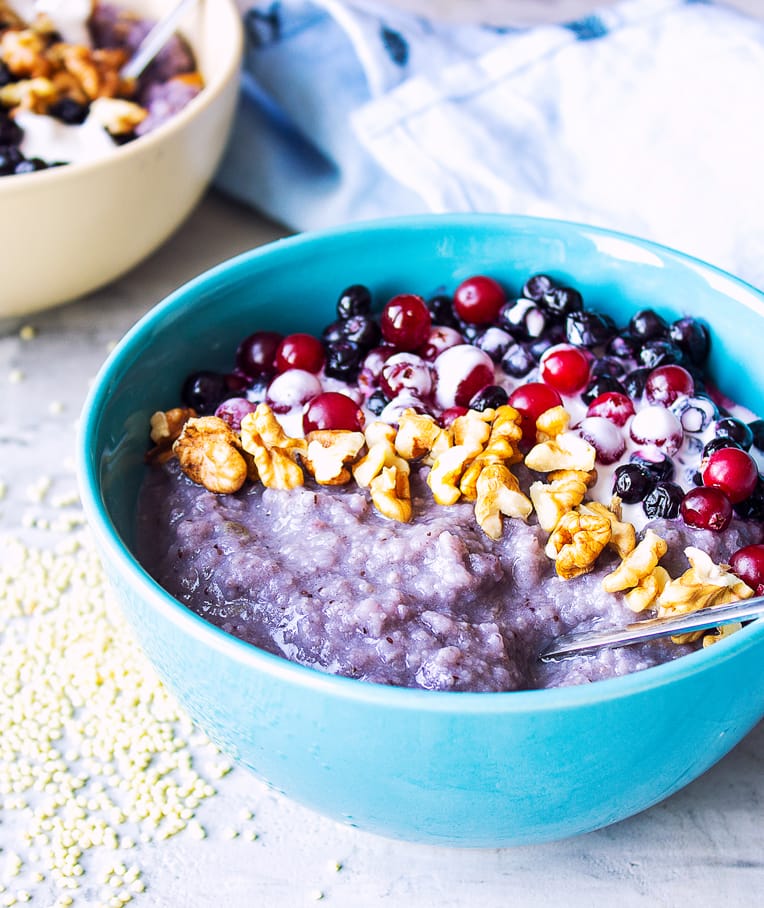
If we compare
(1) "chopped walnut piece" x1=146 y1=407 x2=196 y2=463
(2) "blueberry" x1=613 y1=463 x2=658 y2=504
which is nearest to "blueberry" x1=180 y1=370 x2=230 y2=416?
(1) "chopped walnut piece" x1=146 y1=407 x2=196 y2=463

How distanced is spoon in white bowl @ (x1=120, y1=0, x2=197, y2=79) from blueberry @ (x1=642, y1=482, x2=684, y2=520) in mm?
1209

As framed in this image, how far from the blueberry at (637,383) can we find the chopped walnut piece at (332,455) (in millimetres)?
330

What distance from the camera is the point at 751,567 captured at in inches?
43.1

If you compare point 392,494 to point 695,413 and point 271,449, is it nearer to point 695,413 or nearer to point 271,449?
point 271,449

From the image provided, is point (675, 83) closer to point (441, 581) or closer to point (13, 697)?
point (441, 581)

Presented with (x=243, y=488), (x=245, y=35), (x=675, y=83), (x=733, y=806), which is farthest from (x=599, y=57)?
(x=733, y=806)

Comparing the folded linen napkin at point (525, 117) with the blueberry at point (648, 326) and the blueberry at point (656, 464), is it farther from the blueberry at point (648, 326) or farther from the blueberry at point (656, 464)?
the blueberry at point (656, 464)

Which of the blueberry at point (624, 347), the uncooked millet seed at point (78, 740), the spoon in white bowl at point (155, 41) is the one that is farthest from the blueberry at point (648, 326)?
the spoon in white bowl at point (155, 41)

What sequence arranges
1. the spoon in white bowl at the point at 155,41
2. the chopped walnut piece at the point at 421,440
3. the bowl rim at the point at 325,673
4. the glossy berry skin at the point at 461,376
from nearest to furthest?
the bowl rim at the point at 325,673
the chopped walnut piece at the point at 421,440
the glossy berry skin at the point at 461,376
the spoon in white bowl at the point at 155,41

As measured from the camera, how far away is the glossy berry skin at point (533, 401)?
1.27 m

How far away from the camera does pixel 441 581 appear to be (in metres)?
1.06

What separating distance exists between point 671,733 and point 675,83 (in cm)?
125

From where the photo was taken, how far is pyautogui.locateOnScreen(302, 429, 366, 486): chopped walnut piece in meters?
1.19

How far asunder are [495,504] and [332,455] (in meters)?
0.19
